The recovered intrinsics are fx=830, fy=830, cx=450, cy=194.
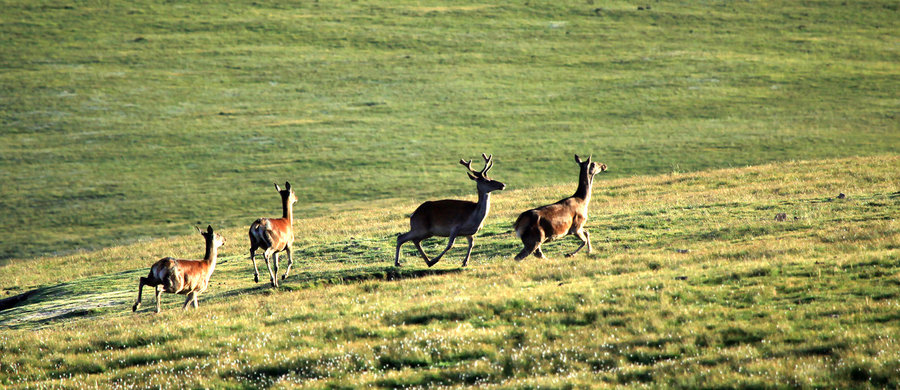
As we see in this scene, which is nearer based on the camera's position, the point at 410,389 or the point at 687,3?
the point at 410,389

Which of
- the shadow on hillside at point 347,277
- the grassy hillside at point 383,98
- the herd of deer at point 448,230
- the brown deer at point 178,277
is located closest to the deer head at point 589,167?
the herd of deer at point 448,230

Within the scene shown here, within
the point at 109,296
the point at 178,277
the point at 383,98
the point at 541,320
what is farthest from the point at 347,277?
the point at 383,98

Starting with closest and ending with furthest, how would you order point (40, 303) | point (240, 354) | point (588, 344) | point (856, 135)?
point (588, 344) → point (240, 354) → point (40, 303) → point (856, 135)

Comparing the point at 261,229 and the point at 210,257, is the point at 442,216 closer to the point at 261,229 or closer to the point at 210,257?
the point at 261,229

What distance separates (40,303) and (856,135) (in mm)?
54691

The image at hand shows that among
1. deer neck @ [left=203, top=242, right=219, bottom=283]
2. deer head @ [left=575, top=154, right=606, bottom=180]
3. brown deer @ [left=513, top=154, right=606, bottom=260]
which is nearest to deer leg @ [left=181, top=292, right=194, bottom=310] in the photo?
deer neck @ [left=203, top=242, right=219, bottom=283]

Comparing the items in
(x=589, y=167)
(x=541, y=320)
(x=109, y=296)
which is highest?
(x=589, y=167)

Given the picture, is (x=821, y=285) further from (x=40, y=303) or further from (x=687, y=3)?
(x=687, y=3)

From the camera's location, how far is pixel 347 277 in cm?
1888

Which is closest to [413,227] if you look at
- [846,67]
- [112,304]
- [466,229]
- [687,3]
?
[466,229]

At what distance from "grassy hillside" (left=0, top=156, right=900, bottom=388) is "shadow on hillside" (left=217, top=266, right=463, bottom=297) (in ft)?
0.22

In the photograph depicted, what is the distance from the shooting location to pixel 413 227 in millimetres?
19703

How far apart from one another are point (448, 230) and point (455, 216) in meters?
0.37

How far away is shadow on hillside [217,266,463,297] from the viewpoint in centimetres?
1848
